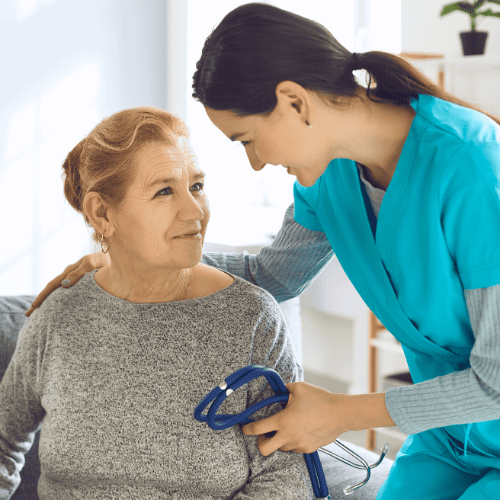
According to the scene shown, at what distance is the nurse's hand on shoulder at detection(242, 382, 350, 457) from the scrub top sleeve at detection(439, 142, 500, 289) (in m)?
0.28

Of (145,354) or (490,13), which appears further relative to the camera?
(490,13)

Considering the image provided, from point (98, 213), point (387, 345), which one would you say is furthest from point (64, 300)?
point (387, 345)

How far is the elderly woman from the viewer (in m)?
1.09

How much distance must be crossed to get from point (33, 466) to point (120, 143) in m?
0.75

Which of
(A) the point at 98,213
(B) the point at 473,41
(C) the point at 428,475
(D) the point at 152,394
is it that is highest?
(B) the point at 473,41

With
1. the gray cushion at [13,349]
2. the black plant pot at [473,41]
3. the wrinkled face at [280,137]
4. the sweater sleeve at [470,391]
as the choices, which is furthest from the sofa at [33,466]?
the black plant pot at [473,41]

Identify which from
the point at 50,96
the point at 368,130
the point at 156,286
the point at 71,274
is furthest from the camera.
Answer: the point at 50,96

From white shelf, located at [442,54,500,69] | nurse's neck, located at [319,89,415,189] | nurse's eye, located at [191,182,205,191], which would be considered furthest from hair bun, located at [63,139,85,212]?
white shelf, located at [442,54,500,69]

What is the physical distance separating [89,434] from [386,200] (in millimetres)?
666

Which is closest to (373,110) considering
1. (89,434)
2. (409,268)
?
(409,268)

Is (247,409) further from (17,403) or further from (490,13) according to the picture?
(490,13)

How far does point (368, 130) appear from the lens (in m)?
1.01

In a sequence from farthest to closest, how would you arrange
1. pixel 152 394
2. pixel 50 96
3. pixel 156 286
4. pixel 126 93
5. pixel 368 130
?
pixel 126 93 < pixel 50 96 < pixel 156 286 < pixel 152 394 < pixel 368 130

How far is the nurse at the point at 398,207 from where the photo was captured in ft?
2.98
